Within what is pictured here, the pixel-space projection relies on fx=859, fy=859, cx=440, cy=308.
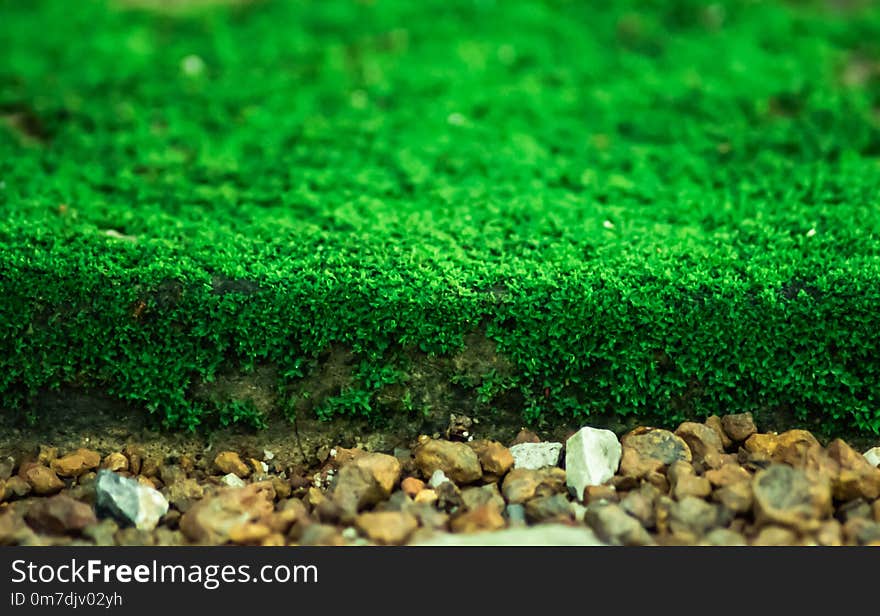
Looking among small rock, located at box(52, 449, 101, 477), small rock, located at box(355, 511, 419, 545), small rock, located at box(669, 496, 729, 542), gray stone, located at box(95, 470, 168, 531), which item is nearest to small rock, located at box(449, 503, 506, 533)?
small rock, located at box(355, 511, 419, 545)

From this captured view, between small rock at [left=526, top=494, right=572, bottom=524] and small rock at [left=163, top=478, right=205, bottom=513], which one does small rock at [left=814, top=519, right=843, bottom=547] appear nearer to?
small rock at [left=526, top=494, right=572, bottom=524]

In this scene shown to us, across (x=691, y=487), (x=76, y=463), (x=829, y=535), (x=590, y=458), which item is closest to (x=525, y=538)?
(x=590, y=458)

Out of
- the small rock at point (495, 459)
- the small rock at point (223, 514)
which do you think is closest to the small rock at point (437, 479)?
the small rock at point (495, 459)

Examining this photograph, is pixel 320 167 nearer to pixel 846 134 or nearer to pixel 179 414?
pixel 179 414

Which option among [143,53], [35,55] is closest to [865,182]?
[143,53]

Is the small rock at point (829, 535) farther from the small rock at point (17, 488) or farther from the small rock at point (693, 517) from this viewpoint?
the small rock at point (17, 488)

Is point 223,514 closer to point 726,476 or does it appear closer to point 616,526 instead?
point 616,526
